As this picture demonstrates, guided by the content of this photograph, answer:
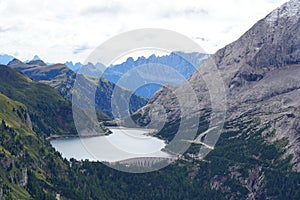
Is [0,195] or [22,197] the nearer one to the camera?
[0,195]

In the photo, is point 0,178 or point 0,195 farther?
point 0,178
